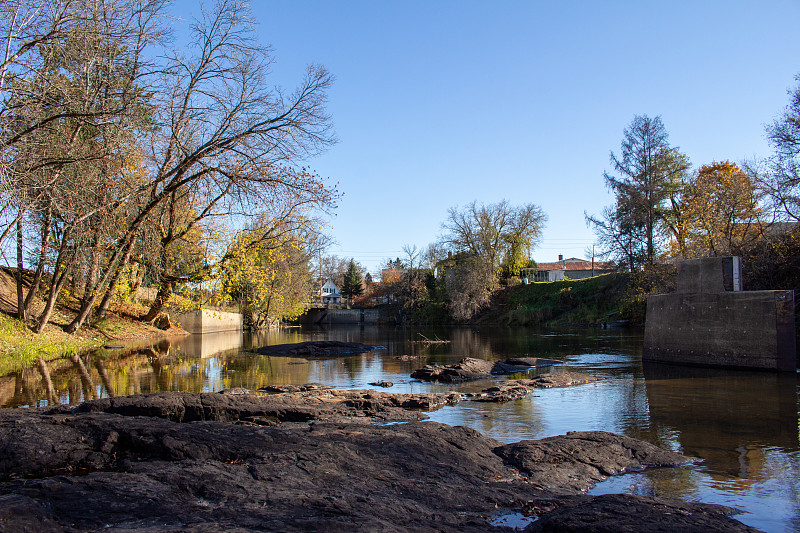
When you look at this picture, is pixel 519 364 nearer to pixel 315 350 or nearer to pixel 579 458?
pixel 315 350

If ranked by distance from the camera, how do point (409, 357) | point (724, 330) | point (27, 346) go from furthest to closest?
point (409, 357) → point (27, 346) → point (724, 330)

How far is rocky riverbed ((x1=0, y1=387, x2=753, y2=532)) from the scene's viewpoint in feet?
11.5

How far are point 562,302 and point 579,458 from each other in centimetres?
4789

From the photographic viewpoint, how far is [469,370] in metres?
13.9

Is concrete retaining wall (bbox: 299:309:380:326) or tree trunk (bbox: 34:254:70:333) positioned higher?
tree trunk (bbox: 34:254:70:333)

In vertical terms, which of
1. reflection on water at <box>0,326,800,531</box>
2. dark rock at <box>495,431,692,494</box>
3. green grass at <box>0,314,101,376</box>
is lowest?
reflection on water at <box>0,326,800,531</box>

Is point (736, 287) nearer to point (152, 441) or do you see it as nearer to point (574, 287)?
point (152, 441)

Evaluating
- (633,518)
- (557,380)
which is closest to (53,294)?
(557,380)

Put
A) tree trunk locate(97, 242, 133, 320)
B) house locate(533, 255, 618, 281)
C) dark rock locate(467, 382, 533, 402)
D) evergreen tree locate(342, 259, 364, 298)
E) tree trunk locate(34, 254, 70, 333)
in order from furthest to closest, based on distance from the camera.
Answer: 1. evergreen tree locate(342, 259, 364, 298)
2. house locate(533, 255, 618, 281)
3. tree trunk locate(97, 242, 133, 320)
4. tree trunk locate(34, 254, 70, 333)
5. dark rock locate(467, 382, 533, 402)

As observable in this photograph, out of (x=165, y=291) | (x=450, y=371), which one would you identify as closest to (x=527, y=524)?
(x=450, y=371)

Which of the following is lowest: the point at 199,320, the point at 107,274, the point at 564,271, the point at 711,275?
the point at 199,320

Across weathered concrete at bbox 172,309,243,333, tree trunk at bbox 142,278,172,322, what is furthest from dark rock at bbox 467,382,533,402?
weathered concrete at bbox 172,309,243,333

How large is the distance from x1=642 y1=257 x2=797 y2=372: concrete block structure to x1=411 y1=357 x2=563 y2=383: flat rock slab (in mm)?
4041

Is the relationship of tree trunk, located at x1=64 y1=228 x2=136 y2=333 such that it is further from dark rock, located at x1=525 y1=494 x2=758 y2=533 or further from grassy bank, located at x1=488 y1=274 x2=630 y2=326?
grassy bank, located at x1=488 y1=274 x2=630 y2=326
